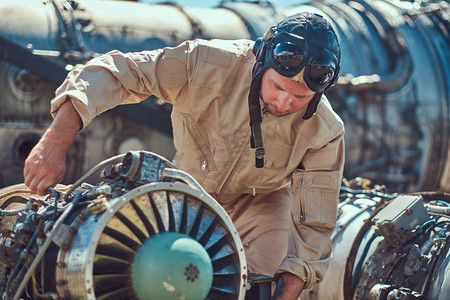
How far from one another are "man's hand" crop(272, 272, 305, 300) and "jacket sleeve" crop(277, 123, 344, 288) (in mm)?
83

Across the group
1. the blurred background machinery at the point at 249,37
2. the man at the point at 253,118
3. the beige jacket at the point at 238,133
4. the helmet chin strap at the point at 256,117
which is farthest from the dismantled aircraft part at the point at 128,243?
the blurred background machinery at the point at 249,37

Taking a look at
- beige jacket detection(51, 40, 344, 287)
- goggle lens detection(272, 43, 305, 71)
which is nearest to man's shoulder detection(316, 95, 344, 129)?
beige jacket detection(51, 40, 344, 287)

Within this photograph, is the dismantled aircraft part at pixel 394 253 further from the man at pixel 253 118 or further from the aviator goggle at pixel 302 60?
the aviator goggle at pixel 302 60

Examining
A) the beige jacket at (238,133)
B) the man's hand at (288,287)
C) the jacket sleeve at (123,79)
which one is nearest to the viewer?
the jacket sleeve at (123,79)

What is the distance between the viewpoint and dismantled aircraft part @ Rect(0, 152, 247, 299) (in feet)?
8.53

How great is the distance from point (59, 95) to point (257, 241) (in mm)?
1615

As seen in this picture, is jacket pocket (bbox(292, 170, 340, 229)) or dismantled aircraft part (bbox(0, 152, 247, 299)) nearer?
dismantled aircraft part (bbox(0, 152, 247, 299))

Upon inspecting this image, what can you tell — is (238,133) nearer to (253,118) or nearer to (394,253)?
(253,118)

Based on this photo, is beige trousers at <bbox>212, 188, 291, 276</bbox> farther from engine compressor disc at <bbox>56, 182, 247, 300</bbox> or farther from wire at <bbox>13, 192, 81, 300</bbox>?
wire at <bbox>13, 192, 81, 300</bbox>

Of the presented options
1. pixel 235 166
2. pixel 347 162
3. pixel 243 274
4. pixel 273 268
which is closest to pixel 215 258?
pixel 243 274

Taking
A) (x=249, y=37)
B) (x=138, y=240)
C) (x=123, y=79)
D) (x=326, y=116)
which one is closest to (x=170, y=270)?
(x=138, y=240)

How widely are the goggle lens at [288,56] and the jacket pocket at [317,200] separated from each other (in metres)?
0.67

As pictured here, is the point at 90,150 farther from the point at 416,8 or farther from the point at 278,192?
the point at 416,8

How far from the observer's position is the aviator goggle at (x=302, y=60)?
3215 millimetres
